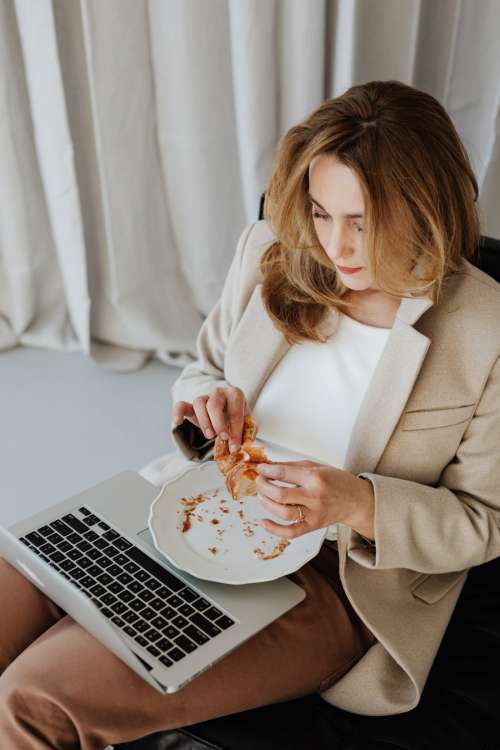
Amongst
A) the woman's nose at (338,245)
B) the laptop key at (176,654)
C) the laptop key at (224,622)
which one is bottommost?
the laptop key at (224,622)

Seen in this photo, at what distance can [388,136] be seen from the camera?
1.21m

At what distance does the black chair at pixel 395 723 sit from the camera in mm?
1248

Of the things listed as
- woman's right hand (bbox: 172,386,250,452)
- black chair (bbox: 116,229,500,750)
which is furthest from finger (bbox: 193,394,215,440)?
black chair (bbox: 116,229,500,750)

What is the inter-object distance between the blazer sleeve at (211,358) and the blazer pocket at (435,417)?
14.9 inches

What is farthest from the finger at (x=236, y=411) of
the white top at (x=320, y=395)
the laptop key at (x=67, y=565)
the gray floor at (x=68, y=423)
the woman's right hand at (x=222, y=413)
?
the gray floor at (x=68, y=423)

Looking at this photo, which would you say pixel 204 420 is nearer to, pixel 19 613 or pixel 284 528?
pixel 284 528

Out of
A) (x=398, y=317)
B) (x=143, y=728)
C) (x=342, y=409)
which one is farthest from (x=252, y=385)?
(x=143, y=728)

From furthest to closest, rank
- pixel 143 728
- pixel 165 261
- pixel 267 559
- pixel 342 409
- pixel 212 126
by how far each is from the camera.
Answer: pixel 165 261, pixel 212 126, pixel 342 409, pixel 267 559, pixel 143 728

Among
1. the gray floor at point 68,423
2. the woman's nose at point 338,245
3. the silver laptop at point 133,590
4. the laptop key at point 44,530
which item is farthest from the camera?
the gray floor at point 68,423

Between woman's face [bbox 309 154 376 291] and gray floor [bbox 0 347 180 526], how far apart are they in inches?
46.4

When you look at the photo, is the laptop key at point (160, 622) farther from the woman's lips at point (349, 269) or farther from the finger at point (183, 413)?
the woman's lips at point (349, 269)

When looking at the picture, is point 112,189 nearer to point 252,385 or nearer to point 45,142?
point 45,142

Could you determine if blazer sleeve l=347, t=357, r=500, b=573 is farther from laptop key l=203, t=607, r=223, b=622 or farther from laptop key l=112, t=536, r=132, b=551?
laptop key l=112, t=536, r=132, b=551

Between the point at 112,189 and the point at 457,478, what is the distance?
151cm
